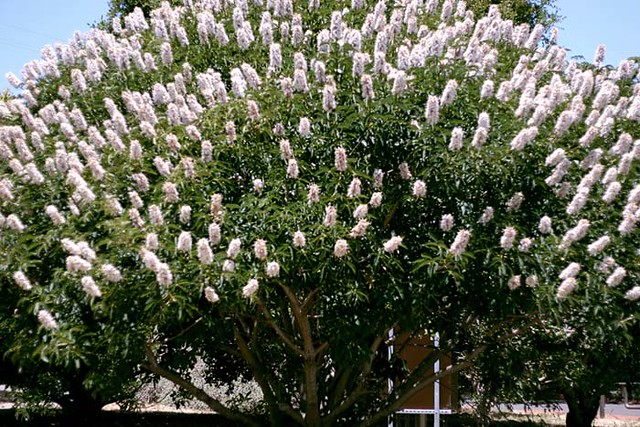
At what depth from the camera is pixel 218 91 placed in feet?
19.3

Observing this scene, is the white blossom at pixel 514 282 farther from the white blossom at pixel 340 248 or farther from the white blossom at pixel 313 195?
the white blossom at pixel 313 195

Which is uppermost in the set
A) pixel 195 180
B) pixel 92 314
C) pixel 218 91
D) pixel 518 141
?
pixel 218 91

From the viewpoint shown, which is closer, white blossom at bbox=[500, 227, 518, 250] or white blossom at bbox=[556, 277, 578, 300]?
white blossom at bbox=[556, 277, 578, 300]

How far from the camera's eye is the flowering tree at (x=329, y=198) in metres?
5.24

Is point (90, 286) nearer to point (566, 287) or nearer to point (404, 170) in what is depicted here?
point (404, 170)

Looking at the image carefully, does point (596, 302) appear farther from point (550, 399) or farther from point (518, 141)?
point (550, 399)

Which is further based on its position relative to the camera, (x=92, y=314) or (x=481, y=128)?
(x=92, y=314)

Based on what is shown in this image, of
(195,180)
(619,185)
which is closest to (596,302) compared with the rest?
(619,185)

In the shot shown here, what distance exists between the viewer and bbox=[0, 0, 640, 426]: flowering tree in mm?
5238

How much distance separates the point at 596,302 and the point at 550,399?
7.73m

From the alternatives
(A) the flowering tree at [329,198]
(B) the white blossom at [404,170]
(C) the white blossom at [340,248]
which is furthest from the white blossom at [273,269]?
(B) the white blossom at [404,170]

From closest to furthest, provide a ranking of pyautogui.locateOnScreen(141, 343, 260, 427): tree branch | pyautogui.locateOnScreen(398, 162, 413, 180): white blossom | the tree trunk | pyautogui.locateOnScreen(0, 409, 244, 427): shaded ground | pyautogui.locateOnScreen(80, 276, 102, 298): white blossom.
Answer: pyautogui.locateOnScreen(80, 276, 102, 298): white blossom < pyautogui.locateOnScreen(398, 162, 413, 180): white blossom < pyautogui.locateOnScreen(141, 343, 260, 427): tree branch < pyautogui.locateOnScreen(0, 409, 244, 427): shaded ground < the tree trunk

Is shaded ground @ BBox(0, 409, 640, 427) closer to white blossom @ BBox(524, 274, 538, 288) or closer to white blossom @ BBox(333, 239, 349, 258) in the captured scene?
white blossom @ BBox(524, 274, 538, 288)

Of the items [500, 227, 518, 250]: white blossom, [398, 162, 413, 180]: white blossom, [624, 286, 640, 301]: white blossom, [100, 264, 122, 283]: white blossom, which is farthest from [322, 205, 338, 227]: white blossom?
[624, 286, 640, 301]: white blossom
